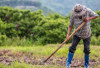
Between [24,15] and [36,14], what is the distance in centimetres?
111

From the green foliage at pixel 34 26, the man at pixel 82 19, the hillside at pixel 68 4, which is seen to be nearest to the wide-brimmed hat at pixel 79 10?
the man at pixel 82 19

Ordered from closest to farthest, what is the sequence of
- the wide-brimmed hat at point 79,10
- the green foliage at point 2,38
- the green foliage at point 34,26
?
the wide-brimmed hat at point 79,10 → the green foliage at point 2,38 → the green foliage at point 34,26

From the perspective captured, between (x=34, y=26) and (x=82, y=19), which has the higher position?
(x=82, y=19)

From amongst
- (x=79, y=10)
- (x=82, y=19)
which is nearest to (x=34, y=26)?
(x=82, y=19)

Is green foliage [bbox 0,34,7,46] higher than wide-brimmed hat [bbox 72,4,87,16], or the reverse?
wide-brimmed hat [bbox 72,4,87,16]

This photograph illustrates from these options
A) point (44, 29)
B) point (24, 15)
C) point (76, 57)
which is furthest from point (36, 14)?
point (76, 57)

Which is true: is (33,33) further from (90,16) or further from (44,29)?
(90,16)

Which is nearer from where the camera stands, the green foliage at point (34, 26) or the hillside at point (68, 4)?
the hillside at point (68, 4)

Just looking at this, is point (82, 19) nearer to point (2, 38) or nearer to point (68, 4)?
point (2, 38)

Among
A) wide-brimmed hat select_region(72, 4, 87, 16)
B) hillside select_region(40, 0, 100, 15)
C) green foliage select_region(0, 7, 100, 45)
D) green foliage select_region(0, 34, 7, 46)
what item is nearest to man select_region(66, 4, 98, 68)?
wide-brimmed hat select_region(72, 4, 87, 16)

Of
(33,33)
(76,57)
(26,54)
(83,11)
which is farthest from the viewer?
(33,33)

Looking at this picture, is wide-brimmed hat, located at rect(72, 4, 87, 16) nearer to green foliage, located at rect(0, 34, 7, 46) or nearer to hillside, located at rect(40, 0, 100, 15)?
hillside, located at rect(40, 0, 100, 15)

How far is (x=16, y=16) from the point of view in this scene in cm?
1755

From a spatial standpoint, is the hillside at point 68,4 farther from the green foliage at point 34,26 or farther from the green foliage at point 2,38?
the green foliage at point 2,38
